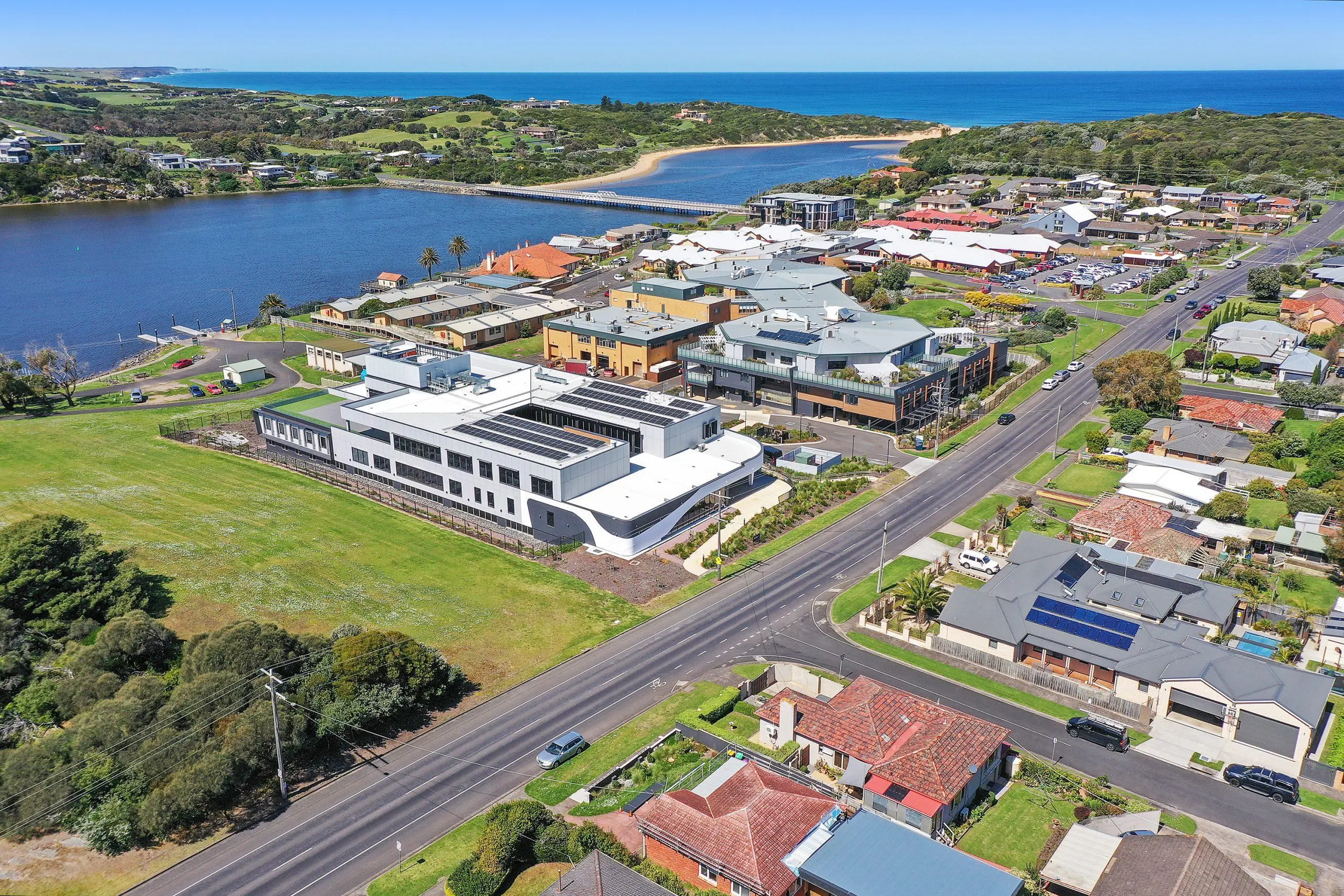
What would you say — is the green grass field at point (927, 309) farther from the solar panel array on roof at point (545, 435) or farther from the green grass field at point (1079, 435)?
the solar panel array on roof at point (545, 435)

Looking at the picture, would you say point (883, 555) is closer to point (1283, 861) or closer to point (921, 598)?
point (921, 598)

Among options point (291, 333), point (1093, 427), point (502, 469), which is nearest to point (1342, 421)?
point (1093, 427)

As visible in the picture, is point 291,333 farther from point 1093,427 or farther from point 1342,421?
point 1342,421

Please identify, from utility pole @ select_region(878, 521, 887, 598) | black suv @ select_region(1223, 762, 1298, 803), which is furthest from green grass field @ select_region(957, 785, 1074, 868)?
utility pole @ select_region(878, 521, 887, 598)

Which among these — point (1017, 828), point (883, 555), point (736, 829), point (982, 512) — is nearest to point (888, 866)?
point (736, 829)

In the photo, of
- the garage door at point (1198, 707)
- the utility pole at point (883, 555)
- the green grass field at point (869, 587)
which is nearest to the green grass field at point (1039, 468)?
the utility pole at point (883, 555)

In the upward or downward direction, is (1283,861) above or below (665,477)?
below
